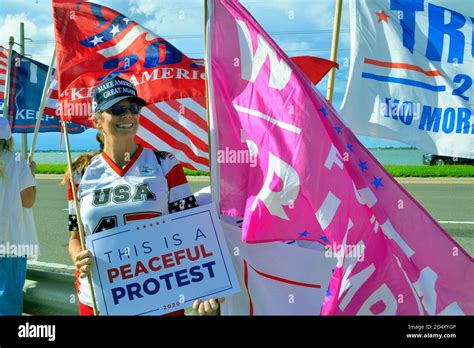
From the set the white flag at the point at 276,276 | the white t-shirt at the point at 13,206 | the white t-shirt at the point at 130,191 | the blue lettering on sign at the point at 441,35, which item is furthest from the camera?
the blue lettering on sign at the point at 441,35

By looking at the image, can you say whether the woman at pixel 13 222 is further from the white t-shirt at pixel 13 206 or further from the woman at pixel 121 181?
the woman at pixel 121 181

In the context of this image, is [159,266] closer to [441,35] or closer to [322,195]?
[322,195]

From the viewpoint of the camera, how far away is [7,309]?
3.33 metres

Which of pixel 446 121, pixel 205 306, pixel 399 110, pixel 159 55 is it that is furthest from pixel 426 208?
pixel 205 306

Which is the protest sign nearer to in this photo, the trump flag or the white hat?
the white hat

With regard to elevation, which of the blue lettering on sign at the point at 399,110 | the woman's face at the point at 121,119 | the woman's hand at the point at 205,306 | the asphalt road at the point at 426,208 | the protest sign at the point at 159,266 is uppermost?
the woman's face at the point at 121,119

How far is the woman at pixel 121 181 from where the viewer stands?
2355 mm

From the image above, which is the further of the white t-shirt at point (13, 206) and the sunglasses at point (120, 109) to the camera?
the white t-shirt at point (13, 206)

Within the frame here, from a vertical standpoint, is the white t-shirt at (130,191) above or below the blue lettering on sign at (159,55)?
below

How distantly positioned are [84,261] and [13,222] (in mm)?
1206

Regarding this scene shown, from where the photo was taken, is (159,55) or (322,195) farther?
(159,55)

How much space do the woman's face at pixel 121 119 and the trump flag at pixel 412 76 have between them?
68.7 inches

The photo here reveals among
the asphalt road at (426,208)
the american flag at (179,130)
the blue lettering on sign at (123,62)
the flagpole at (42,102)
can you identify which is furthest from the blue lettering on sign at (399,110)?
the asphalt road at (426,208)

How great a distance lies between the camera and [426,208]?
33.0 ft
